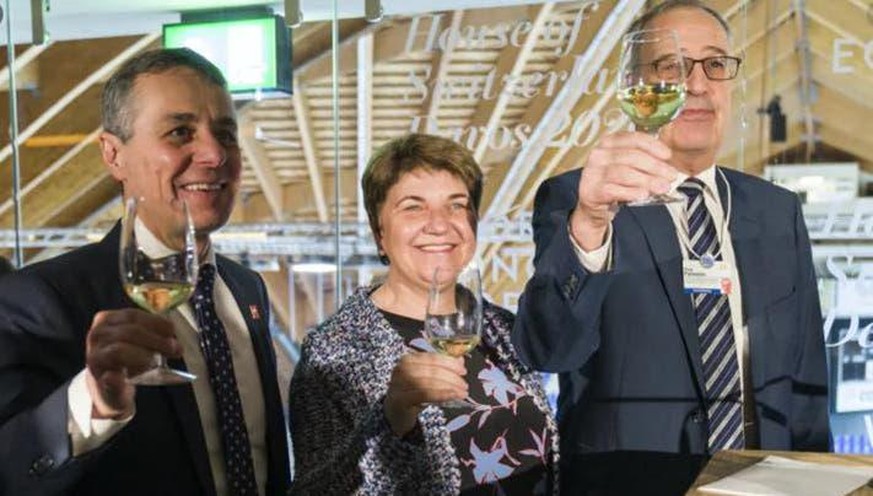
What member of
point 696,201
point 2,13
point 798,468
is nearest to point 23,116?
point 2,13

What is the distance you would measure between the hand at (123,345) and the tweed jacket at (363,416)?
0.60 metres

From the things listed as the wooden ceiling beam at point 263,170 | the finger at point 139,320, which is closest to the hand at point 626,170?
the finger at point 139,320

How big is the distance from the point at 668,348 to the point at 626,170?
62 centimetres

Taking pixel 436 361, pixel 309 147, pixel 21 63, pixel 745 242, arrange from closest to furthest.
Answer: pixel 436 361 → pixel 745 242 → pixel 309 147 → pixel 21 63

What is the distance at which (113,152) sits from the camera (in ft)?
5.68

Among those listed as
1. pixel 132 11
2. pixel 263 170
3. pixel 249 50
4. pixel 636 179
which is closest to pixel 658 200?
pixel 636 179

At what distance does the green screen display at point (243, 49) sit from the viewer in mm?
4898

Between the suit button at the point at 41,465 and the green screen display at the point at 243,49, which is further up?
the green screen display at the point at 243,49

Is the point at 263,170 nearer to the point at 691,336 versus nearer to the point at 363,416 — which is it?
the point at 363,416

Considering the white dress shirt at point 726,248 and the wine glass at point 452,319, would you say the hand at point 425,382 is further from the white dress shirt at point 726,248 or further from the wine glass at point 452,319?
the white dress shirt at point 726,248

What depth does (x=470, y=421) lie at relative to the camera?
6.32ft

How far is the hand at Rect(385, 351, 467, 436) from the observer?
152cm

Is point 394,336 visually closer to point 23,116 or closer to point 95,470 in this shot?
point 95,470

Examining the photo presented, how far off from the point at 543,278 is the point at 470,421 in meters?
0.42
